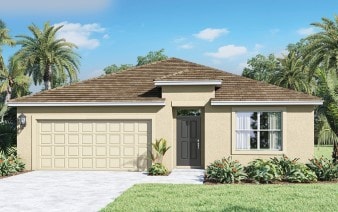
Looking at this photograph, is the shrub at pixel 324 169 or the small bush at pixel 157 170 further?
the small bush at pixel 157 170

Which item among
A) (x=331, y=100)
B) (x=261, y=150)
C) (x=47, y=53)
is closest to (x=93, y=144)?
(x=261, y=150)

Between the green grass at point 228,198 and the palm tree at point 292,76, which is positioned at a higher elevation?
the palm tree at point 292,76

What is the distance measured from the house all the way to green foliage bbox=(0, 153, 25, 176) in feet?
1.70

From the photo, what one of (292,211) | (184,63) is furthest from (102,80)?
(292,211)

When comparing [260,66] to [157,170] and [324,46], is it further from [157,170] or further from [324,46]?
[157,170]

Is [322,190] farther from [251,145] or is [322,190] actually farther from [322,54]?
[322,54]

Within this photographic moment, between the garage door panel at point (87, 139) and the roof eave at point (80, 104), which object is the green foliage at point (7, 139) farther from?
the garage door panel at point (87, 139)

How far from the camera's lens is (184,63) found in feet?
69.9

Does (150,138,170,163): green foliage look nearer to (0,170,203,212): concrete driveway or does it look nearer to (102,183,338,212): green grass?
(0,170,203,212): concrete driveway

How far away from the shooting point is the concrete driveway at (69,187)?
1047cm

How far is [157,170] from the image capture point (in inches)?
656

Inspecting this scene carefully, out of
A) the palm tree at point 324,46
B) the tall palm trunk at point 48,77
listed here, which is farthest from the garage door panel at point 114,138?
the tall palm trunk at point 48,77

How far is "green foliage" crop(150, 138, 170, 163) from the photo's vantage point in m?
17.5

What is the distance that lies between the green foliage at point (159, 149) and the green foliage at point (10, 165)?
219 inches
